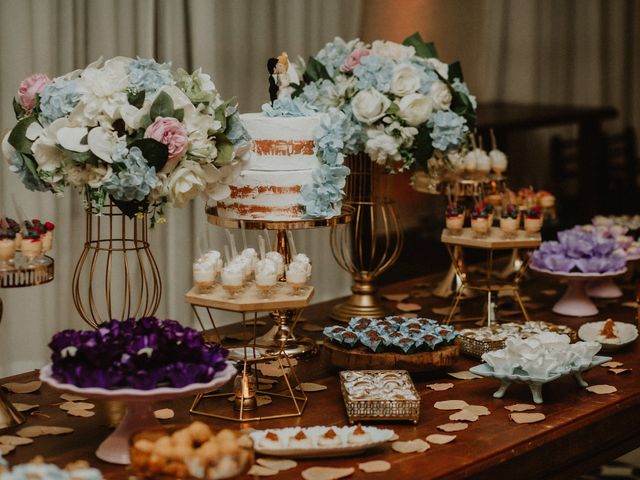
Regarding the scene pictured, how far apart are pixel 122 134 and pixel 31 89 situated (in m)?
0.29

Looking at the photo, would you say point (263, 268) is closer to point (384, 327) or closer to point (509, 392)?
point (384, 327)

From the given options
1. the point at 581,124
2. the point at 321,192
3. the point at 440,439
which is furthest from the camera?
the point at 581,124

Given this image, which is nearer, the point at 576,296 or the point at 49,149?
the point at 49,149

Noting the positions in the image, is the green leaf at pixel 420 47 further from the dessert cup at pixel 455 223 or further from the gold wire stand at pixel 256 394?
the gold wire stand at pixel 256 394

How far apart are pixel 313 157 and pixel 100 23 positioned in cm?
144

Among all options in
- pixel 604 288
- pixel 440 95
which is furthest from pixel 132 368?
pixel 604 288

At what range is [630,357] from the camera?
327 cm

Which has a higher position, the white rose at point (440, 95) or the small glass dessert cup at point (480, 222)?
the white rose at point (440, 95)

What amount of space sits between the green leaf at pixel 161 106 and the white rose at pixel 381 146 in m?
1.06

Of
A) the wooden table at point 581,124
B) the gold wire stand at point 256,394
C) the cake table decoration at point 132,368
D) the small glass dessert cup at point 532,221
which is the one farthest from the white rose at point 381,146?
the wooden table at point 581,124

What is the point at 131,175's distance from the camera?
2.56 m

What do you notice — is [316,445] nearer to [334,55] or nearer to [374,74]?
[374,74]

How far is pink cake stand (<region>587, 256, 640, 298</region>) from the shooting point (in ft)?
13.2

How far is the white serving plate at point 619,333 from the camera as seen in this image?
330 centimetres
